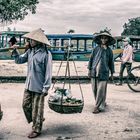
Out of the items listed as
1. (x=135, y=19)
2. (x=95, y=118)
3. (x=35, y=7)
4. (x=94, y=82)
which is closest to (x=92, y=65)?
(x=94, y=82)

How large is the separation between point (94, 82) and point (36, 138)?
3.18 metres

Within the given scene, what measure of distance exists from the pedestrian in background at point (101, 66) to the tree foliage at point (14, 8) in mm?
15688

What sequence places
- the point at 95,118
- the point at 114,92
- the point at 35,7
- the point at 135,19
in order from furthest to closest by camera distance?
the point at 135,19
the point at 35,7
the point at 114,92
the point at 95,118

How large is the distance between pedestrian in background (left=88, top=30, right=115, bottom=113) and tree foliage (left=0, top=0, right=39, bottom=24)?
15688 mm

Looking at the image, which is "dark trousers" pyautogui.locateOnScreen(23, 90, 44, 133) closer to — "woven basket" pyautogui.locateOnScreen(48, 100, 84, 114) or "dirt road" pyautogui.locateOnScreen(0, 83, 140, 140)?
"dirt road" pyautogui.locateOnScreen(0, 83, 140, 140)

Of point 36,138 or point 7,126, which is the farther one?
point 7,126

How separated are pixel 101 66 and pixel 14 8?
16935mm

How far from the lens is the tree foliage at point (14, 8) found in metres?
25.3

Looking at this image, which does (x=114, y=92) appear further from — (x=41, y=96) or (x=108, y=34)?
(x=41, y=96)

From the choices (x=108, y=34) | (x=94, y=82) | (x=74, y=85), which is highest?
(x=108, y=34)

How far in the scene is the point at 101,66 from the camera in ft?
32.3

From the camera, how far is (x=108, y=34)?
9.82 meters

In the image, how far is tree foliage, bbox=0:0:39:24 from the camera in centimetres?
2532

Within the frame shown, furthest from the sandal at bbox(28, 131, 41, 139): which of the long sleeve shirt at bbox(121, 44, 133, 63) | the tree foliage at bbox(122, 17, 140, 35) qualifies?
the tree foliage at bbox(122, 17, 140, 35)
